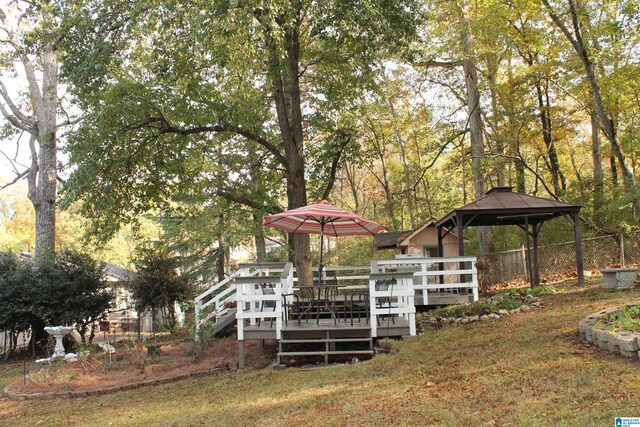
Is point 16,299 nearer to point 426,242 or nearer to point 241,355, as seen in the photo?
point 241,355

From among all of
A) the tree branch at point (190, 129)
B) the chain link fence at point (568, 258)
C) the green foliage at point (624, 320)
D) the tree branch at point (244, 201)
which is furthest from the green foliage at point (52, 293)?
the green foliage at point (624, 320)

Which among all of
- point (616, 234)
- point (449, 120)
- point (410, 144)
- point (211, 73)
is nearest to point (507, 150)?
point (449, 120)

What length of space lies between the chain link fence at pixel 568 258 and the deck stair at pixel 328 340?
7981 mm

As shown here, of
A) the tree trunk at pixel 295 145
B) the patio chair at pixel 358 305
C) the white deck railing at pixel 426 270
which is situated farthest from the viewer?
the tree trunk at pixel 295 145

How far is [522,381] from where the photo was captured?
16.5ft

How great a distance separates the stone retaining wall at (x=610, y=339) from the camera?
506cm

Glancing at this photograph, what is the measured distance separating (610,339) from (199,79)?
9.90 metres

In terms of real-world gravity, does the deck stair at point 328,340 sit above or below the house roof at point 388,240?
below

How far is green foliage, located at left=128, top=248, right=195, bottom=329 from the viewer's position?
1530cm

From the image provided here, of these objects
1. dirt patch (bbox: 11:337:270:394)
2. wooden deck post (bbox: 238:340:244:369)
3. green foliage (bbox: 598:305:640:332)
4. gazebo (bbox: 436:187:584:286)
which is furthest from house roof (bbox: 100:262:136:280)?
green foliage (bbox: 598:305:640:332)

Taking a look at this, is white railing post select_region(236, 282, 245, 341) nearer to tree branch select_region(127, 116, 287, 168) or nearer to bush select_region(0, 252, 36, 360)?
tree branch select_region(127, 116, 287, 168)

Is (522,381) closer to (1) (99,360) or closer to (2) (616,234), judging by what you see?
(1) (99,360)

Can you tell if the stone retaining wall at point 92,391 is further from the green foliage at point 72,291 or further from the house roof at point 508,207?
the house roof at point 508,207

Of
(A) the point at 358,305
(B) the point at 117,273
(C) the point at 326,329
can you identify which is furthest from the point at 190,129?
(B) the point at 117,273
